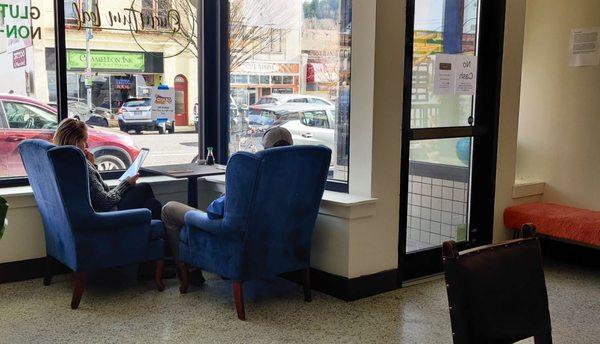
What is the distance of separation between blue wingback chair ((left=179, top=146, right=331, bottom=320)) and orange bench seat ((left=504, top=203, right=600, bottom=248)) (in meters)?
1.70

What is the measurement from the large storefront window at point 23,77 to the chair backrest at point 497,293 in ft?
Result: 11.8

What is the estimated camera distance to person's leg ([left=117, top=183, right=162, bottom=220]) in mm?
3977

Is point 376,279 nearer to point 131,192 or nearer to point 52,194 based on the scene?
point 131,192

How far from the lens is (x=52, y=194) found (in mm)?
3605

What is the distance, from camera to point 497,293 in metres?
1.59

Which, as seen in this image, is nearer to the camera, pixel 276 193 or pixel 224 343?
pixel 224 343

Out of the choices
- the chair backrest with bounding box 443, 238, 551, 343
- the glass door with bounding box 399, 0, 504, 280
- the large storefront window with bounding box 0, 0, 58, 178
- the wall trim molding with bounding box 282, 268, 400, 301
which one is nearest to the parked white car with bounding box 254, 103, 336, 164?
the glass door with bounding box 399, 0, 504, 280

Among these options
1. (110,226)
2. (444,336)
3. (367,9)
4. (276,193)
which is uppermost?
(367,9)

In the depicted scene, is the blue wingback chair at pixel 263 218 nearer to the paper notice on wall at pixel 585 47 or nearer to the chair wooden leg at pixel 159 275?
the chair wooden leg at pixel 159 275

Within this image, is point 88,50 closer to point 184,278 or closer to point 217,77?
point 217,77

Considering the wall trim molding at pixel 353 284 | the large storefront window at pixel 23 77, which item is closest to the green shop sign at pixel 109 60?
the large storefront window at pixel 23 77

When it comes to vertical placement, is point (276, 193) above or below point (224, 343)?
above

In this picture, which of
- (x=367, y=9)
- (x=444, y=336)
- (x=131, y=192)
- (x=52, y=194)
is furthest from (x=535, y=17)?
(x=52, y=194)

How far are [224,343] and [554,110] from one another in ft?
10.8
